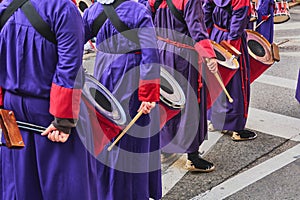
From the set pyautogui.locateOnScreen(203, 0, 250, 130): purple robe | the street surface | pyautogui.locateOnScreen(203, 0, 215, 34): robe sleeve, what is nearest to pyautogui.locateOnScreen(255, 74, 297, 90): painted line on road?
the street surface

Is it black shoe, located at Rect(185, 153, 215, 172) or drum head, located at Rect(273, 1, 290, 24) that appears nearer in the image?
black shoe, located at Rect(185, 153, 215, 172)

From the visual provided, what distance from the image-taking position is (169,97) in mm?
4047

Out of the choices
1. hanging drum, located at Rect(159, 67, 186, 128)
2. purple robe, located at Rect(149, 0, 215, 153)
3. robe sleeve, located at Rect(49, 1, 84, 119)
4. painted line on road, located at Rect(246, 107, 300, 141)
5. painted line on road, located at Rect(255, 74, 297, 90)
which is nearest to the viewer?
robe sleeve, located at Rect(49, 1, 84, 119)

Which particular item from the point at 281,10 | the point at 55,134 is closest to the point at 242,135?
the point at 55,134

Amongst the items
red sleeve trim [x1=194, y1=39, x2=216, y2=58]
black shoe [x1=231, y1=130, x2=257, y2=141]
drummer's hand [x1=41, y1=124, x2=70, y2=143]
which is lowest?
black shoe [x1=231, y1=130, x2=257, y2=141]

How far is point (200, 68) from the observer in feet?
15.6

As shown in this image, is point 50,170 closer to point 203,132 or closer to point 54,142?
point 54,142

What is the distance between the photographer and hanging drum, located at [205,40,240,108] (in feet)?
16.2

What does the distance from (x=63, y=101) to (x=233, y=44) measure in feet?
9.16

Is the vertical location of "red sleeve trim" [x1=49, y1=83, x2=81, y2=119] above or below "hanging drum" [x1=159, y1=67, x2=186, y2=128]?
above

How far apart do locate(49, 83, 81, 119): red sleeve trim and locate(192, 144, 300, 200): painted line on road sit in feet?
5.99

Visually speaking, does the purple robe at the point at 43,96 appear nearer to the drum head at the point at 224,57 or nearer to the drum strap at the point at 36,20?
the drum strap at the point at 36,20

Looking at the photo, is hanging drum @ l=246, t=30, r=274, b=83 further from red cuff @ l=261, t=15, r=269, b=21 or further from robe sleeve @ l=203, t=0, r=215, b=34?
red cuff @ l=261, t=15, r=269, b=21

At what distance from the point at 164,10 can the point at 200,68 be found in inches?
23.4
